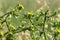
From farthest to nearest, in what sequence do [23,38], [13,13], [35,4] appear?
1. [35,4]
2. [23,38]
3. [13,13]

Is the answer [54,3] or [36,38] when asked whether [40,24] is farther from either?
[54,3]

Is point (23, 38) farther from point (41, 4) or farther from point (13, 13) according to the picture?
point (13, 13)

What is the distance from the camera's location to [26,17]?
8.48 feet

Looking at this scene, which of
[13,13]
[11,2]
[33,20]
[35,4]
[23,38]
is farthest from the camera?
[35,4]

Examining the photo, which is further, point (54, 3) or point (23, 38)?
point (54, 3)

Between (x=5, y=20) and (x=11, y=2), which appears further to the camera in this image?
(x=11, y=2)

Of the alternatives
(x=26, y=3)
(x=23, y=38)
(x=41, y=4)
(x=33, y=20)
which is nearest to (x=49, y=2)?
(x=41, y=4)

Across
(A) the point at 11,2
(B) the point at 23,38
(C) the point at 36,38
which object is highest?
(A) the point at 11,2

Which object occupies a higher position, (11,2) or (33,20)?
(11,2)

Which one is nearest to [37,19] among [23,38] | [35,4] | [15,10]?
[15,10]

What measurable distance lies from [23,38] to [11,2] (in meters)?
1.35

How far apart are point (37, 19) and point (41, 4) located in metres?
4.51

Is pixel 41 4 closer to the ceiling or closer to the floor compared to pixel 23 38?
closer to the ceiling

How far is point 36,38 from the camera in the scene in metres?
2.71
